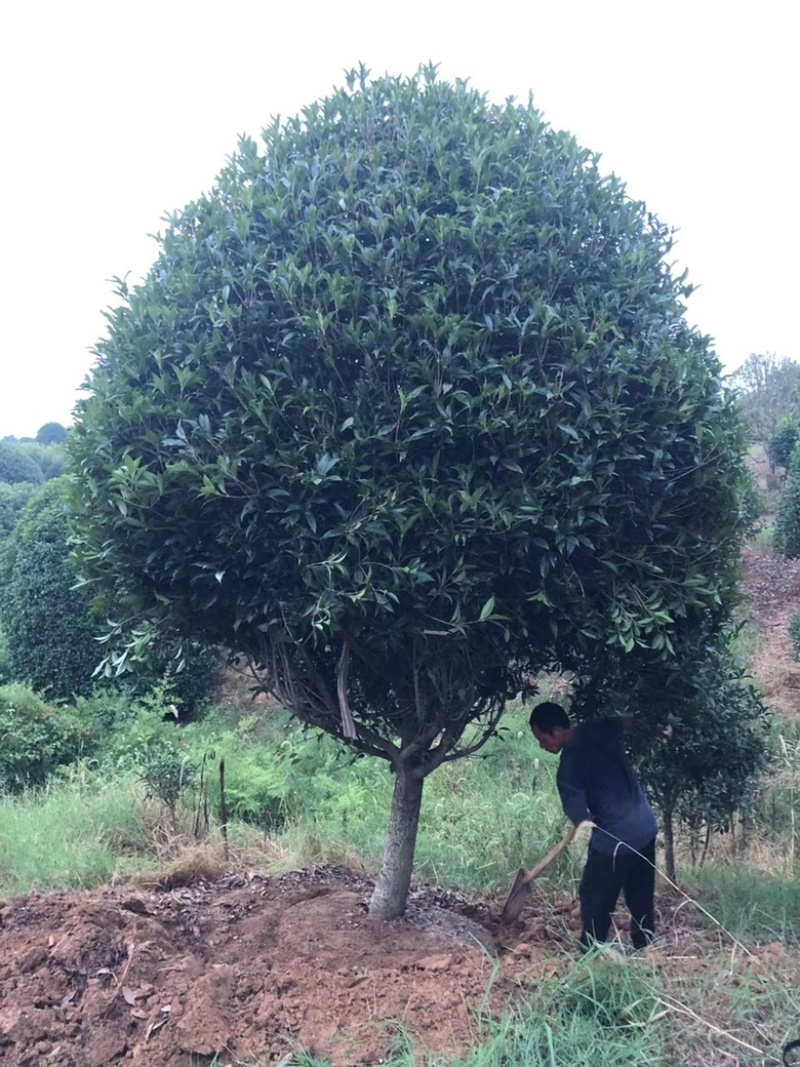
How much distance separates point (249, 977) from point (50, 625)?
378 inches

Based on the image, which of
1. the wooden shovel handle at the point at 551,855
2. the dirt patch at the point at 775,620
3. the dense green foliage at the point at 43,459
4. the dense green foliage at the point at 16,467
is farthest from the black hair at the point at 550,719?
the dense green foliage at the point at 43,459

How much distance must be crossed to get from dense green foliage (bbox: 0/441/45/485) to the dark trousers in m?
37.0

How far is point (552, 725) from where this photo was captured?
4.42 meters

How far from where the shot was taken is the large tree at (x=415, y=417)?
327 centimetres

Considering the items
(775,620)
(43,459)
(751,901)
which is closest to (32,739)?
(751,901)

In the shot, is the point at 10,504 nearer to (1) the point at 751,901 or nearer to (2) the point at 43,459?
(2) the point at 43,459

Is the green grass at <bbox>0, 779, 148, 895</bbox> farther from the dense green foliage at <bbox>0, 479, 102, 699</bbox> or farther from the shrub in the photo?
the dense green foliage at <bbox>0, 479, 102, 699</bbox>

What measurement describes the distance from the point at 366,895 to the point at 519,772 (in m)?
4.52

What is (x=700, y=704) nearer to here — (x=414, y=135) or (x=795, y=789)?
(x=414, y=135)

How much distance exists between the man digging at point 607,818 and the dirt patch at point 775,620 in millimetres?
5242

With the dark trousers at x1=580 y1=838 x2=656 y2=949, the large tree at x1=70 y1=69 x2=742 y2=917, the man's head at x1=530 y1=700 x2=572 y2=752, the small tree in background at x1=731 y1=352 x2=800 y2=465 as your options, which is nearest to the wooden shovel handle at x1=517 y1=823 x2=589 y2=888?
the dark trousers at x1=580 y1=838 x2=656 y2=949

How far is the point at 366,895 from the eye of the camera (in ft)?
16.0

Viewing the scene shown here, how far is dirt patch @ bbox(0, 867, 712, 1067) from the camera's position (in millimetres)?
3357

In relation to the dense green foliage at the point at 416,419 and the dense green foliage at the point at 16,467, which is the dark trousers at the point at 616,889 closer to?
the dense green foliage at the point at 416,419
